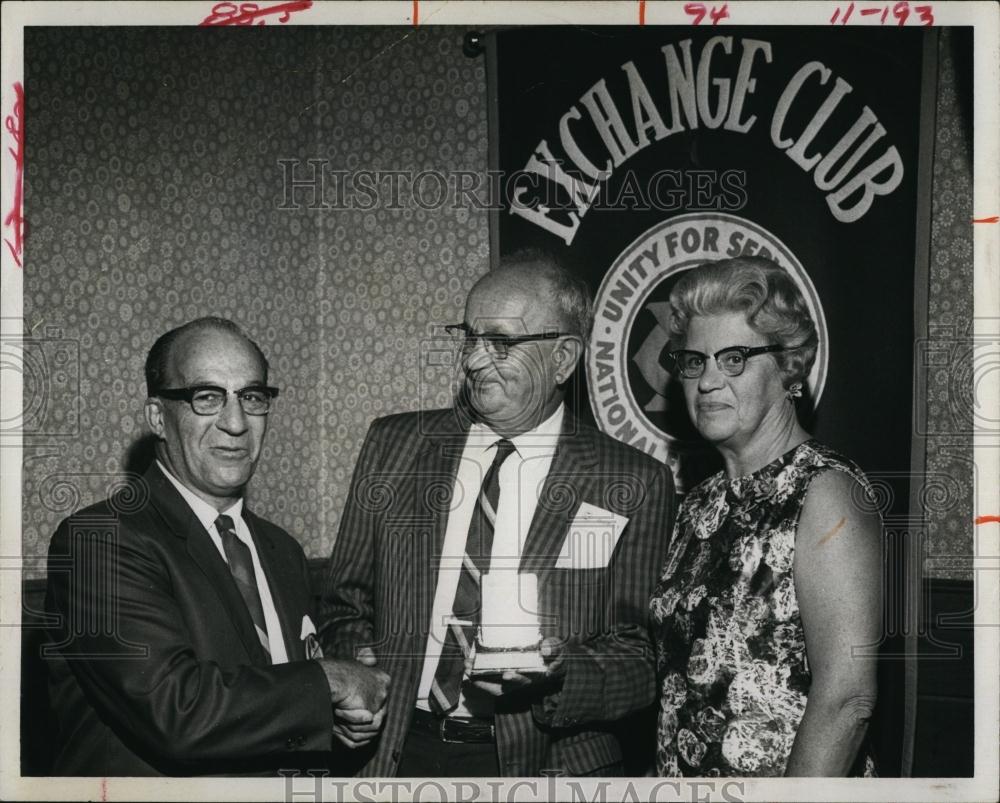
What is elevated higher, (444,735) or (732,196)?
(732,196)

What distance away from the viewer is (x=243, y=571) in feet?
7.52

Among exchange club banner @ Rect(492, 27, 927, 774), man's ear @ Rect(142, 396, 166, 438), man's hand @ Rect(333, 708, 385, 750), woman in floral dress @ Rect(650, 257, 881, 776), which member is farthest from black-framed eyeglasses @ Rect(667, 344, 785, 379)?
man's ear @ Rect(142, 396, 166, 438)

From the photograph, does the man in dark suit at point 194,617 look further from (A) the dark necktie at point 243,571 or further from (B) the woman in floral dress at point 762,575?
(B) the woman in floral dress at point 762,575

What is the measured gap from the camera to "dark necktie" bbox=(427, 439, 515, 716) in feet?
7.45

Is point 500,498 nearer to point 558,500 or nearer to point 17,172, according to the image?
point 558,500

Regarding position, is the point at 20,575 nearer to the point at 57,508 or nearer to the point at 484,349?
the point at 57,508

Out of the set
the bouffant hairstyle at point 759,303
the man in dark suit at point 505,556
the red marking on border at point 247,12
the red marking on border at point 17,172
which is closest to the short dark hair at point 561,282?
the man in dark suit at point 505,556

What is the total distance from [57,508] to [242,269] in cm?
67

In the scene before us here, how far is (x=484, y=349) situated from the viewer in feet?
7.69

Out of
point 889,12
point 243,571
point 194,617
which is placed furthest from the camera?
point 889,12

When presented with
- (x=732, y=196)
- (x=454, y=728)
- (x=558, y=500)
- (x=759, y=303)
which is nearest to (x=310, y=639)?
(x=454, y=728)

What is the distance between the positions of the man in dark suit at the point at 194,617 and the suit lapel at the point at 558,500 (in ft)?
1.43

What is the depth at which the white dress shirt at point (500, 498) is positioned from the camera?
2.31m

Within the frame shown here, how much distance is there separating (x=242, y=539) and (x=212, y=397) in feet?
1.05
